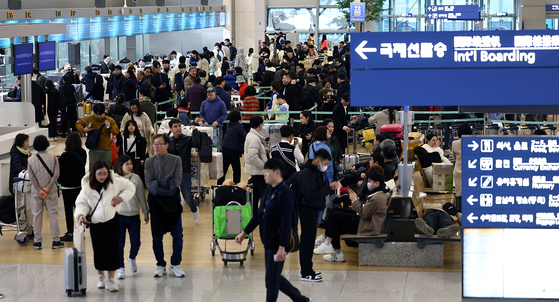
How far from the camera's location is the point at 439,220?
8.68 meters

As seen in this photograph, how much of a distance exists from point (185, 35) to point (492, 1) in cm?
2125

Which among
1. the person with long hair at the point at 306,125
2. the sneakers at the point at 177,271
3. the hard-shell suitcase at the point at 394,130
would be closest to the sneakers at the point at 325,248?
the sneakers at the point at 177,271

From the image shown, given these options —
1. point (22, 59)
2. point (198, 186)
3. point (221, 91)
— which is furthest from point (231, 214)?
point (22, 59)

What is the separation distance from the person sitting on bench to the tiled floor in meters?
0.49

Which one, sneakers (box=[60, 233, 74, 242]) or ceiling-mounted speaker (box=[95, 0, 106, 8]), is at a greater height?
ceiling-mounted speaker (box=[95, 0, 106, 8])

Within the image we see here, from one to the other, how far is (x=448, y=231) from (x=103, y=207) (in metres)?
3.94

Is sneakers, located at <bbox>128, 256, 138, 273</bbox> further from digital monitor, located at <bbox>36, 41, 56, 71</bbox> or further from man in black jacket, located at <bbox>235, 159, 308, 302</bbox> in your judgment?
digital monitor, located at <bbox>36, 41, 56, 71</bbox>

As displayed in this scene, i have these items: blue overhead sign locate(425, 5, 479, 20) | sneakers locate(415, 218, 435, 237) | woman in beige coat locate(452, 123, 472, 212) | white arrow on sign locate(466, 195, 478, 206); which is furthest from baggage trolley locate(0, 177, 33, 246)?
blue overhead sign locate(425, 5, 479, 20)

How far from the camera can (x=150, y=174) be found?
802 centimetres

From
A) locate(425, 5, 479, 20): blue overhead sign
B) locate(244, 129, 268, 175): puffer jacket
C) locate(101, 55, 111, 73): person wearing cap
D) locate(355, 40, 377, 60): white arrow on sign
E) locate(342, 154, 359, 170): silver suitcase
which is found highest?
locate(425, 5, 479, 20): blue overhead sign

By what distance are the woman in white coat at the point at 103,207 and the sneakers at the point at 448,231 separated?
3.57m

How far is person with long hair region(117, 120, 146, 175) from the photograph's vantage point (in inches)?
428

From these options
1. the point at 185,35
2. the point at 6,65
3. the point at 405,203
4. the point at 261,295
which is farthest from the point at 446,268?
the point at 185,35

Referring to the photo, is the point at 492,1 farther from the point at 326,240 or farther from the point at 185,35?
the point at 326,240
